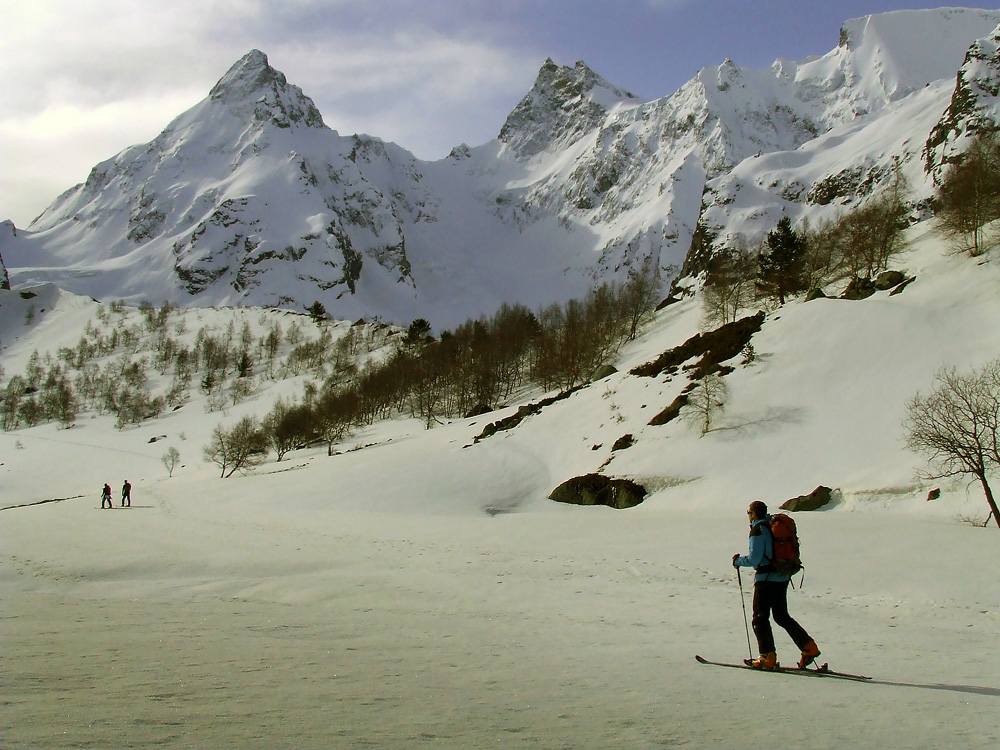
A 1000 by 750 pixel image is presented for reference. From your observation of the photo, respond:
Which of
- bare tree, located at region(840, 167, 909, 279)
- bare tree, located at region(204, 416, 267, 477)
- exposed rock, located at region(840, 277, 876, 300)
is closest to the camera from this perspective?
exposed rock, located at region(840, 277, 876, 300)

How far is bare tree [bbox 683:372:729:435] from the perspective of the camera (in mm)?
36031

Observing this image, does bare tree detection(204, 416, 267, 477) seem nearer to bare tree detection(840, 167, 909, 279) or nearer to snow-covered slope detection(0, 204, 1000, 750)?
snow-covered slope detection(0, 204, 1000, 750)

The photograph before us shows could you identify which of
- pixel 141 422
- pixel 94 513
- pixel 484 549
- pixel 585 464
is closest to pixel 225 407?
pixel 141 422

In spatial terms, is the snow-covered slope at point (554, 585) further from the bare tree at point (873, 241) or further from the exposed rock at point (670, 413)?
the bare tree at point (873, 241)

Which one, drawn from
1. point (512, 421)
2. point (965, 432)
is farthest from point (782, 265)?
point (965, 432)

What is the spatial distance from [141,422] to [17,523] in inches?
3354

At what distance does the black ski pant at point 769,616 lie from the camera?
803 cm

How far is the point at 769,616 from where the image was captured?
319 inches

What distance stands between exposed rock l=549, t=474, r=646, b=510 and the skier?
74.3 feet

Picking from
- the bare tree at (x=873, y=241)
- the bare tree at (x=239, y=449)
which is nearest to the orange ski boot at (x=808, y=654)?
the bare tree at (x=873, y=241)

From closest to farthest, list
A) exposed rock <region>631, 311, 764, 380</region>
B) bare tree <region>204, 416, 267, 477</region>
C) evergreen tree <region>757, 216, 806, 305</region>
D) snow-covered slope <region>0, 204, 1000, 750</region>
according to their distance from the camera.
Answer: snow-covered slope <region>0, 204, 1000, 750</region>
exposed rock <region>631, 311, 764, 380</region>
evergreen tree <region>757, 216, 806, 305</region>
bare tree <region>204, 416, 267, 477</region>

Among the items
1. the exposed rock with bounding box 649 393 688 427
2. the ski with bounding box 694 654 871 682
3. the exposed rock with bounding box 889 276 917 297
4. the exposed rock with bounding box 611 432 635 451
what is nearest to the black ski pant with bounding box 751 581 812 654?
the ski with bounding box 694 654 871 682

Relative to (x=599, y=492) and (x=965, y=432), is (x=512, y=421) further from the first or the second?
(x=965, y=432)

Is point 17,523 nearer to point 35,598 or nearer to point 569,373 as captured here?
point 35,598
